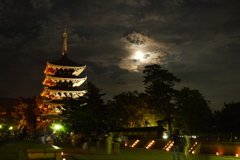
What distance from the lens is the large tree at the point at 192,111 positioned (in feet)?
180

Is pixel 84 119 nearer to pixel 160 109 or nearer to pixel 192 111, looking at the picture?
pixel 160 109

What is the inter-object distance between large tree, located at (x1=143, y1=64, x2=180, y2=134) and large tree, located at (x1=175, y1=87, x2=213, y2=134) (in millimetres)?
2682

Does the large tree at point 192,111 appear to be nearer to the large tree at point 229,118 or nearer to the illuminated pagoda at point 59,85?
the large tree at point 229,118

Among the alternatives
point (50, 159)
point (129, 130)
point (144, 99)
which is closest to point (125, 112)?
point (144, 99)

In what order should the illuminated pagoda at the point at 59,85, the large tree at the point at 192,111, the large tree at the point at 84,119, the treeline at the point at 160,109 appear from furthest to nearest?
the illuminated pagoda at the point at 59,85 < the large tree at the point at 192,111 < the treeline at the point at 160,109 < the large tree at the point at 84,119

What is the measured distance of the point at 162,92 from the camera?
170 feet

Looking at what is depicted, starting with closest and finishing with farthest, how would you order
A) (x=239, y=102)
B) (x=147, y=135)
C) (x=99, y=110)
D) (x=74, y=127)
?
(x=147, y=135) → (x=74, y=127) → (x=99, y=110) → (x=239, y=102)

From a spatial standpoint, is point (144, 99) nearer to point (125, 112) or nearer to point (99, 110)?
point (125, 112)

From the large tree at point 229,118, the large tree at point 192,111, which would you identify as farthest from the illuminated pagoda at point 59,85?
the large tree at point 229,118

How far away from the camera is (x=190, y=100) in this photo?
56.4 meters

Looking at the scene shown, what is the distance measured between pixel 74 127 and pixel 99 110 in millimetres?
8061

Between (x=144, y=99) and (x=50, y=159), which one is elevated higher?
(x=144, y=99)

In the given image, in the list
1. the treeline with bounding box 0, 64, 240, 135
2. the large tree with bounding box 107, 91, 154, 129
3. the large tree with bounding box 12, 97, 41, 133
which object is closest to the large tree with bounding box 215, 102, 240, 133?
the treeline with bounding box 0, 64, 240, 135

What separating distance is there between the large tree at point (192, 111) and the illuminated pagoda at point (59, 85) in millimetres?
24669
